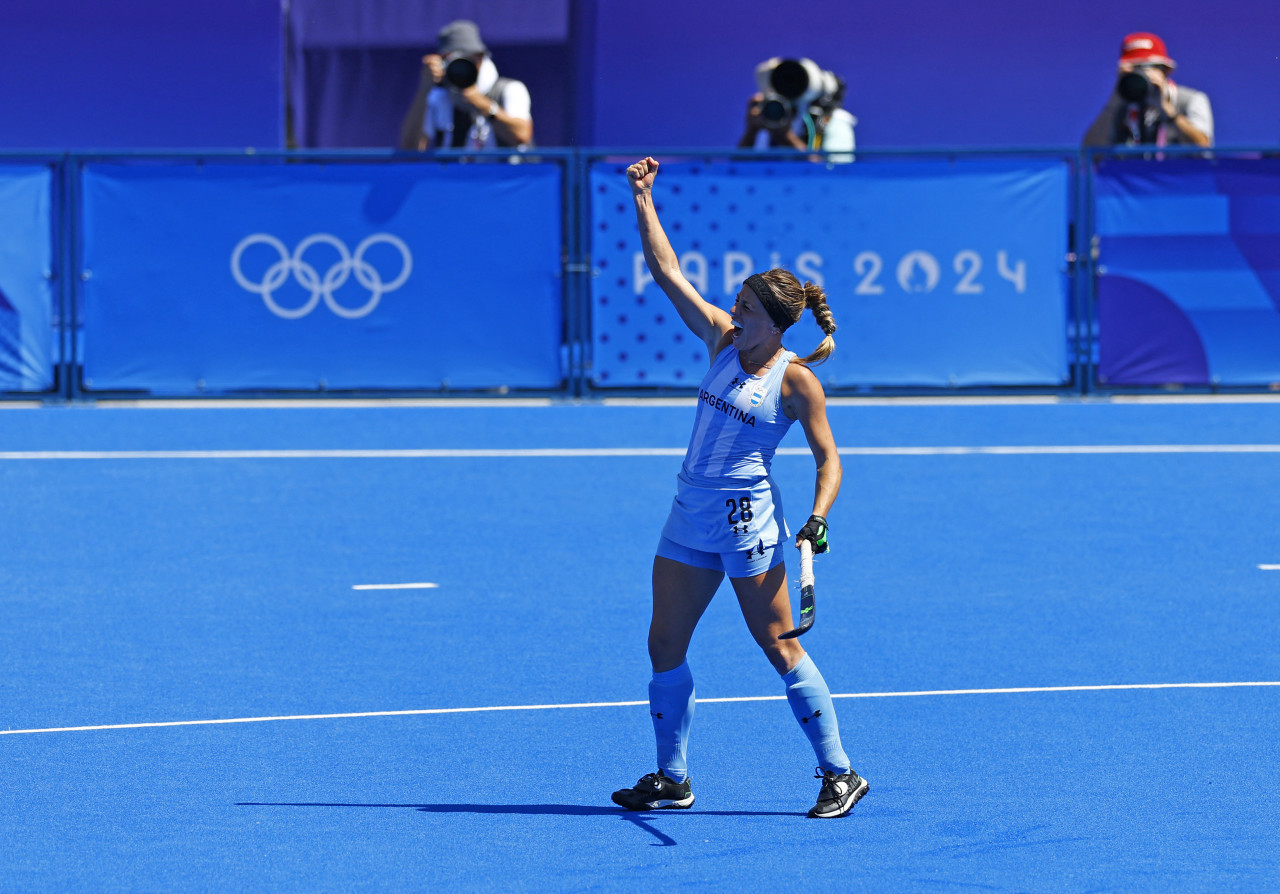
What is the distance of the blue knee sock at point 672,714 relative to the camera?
247 inches

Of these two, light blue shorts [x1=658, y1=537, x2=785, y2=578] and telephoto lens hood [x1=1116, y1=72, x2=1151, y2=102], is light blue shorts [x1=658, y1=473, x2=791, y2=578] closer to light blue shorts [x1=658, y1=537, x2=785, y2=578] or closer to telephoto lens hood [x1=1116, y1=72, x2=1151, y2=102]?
light blue shorts [x1=658, y1=537, x2=785, y2=578]

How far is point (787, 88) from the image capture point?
1705 cm

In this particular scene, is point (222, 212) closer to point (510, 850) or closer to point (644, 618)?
point (644, 618)

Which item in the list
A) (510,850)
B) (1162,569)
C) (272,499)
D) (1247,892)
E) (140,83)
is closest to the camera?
(1247,892)

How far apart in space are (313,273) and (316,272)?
27 mm

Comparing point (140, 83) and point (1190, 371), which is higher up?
point (140, 83)

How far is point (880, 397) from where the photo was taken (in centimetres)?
1736

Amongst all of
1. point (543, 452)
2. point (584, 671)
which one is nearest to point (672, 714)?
point (584, 671)

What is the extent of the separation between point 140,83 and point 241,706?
15.7m

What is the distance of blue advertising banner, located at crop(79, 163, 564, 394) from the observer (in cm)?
1639

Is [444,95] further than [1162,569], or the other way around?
[444,95]

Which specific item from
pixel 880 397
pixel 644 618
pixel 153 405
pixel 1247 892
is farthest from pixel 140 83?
pixel 1247 892

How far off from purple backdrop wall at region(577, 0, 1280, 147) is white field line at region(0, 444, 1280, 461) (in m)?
8.41

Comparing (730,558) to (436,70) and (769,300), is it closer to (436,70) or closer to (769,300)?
(769,300)
